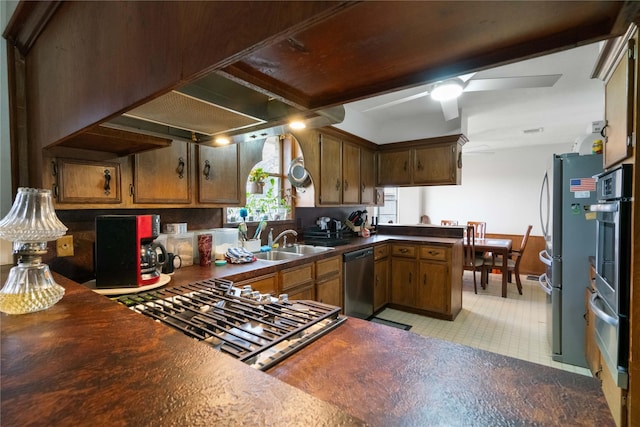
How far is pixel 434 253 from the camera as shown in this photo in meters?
3.38

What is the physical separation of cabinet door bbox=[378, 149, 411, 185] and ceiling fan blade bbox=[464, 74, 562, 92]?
1663 mm

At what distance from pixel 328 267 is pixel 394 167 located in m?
2.12

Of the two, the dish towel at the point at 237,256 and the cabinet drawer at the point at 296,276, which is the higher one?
the dish towel at the point at 237,256

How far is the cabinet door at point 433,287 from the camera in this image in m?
3.32

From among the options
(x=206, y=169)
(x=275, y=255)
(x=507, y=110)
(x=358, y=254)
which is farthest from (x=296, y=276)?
(x=507, y=110)

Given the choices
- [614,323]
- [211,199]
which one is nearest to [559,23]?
[614,323]

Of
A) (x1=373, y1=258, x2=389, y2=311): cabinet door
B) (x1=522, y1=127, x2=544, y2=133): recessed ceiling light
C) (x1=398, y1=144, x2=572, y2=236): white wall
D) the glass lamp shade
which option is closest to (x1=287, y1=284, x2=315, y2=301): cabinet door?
(x1=373, y1=258, x2=389, y2=311): cabinet door

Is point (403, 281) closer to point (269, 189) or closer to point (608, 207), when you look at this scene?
point (269, 189)

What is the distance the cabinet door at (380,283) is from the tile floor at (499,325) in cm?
15

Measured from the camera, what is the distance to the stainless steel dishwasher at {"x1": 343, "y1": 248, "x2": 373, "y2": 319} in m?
2.92

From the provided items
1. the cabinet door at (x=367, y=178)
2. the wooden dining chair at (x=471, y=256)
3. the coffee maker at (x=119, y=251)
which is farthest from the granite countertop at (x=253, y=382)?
the wooden dining chair at (x=471, y=256)

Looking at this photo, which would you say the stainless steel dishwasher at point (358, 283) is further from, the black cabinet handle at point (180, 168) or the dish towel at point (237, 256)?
the black cabinet handle at point (180, 168)

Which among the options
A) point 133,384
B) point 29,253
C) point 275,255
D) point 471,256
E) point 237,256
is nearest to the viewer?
point 133,384

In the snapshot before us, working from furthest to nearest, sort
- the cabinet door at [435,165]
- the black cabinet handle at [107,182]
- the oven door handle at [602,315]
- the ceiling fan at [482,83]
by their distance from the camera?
the cabinet door at [435,165]
the ceiling fan at [482,83]
the black cabinet handle at [107,182]
the oven door handle at [602,315]
